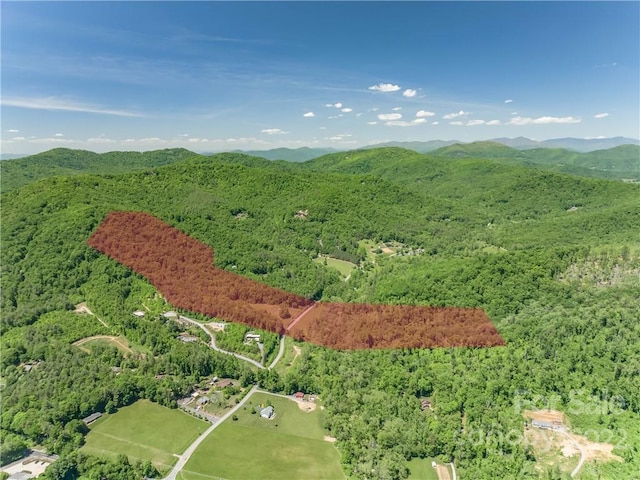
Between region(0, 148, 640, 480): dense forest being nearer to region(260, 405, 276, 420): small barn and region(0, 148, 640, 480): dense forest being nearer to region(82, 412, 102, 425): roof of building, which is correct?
region(82, 412, 102, 425): roof of building

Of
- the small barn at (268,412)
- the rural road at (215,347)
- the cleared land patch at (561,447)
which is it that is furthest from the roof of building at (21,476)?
the cleared land patch at (561,447)

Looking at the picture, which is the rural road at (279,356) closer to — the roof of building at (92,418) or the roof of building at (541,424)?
the roof of building at (92,418)

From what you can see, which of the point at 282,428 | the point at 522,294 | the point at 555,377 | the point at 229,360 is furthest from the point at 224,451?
the point at 522,294

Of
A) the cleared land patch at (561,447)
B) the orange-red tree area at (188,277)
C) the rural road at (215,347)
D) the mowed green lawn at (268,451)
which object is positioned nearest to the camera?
the cleared land patch at (561,447)

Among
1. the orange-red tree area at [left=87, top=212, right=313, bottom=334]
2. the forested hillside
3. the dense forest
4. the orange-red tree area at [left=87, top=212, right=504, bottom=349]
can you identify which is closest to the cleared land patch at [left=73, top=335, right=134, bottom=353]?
the dense forest

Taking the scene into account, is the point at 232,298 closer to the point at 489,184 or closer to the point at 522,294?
the point at 522,294

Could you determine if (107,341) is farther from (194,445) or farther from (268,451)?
(268,451)

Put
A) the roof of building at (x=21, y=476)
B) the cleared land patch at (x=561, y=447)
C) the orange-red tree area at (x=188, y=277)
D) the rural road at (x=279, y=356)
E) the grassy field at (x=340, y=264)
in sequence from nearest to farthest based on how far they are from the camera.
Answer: the roof of building at (x=21, y=476) → the cleared land patch at (x=561, y=447) → the rural road at (x=279, y=356) → the orange-red tree area at (x=188, y=277) → the grassy field at (x=340, y=264)

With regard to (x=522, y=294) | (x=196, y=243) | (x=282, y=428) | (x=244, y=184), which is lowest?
(x=282, y=428)
